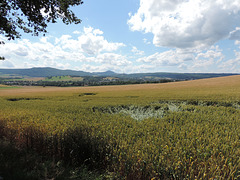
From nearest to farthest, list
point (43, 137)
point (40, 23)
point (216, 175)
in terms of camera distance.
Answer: point (216, 175) < point (43, 137) < point (40, 23)

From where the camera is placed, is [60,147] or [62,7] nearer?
[60,147]

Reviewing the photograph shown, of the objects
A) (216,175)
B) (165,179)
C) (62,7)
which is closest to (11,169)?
(165,179)

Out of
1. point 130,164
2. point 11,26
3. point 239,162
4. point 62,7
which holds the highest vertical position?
point 62,7

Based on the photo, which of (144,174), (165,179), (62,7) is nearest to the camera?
(165,179)

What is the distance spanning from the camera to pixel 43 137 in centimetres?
552

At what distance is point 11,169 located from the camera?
395 cm

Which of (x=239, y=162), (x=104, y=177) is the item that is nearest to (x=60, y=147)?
(x=104, y=177)

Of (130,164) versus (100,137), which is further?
(100,137)

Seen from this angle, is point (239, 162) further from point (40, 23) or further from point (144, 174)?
point (40, 23)

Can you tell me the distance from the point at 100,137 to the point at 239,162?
14.9ft

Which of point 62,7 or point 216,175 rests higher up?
point 62,7

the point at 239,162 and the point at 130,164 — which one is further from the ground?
the point at 239,162

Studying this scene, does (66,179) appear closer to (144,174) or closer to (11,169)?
(11,169)

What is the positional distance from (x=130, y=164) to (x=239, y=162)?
3.06 meters
